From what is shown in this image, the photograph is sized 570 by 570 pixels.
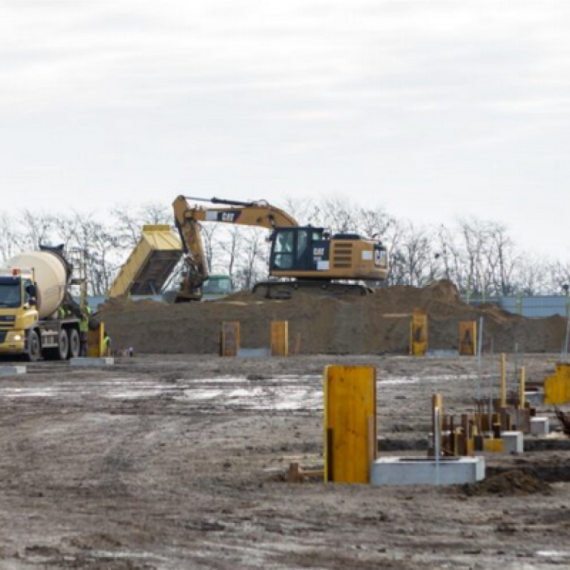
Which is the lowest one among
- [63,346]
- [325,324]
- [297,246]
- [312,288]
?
[63,346]

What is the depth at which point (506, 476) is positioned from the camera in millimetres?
13875

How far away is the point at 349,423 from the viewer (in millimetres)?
14625

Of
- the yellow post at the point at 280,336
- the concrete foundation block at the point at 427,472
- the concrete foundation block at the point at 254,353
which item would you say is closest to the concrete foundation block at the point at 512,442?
the concrete foundation block at the point at 427,472

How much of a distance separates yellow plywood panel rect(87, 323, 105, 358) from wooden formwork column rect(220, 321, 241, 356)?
4893mm

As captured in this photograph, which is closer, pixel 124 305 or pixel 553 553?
pixel 553 553

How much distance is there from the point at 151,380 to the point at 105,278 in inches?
2527

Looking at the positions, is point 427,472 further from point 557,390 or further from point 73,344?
point 73,344

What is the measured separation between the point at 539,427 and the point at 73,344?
103 ft

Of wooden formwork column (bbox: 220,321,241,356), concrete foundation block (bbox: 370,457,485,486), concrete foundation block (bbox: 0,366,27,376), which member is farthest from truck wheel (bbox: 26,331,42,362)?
concrete foundation block (bbox: 370,457,485,486)

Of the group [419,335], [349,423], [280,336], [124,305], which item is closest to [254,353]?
[280,336]

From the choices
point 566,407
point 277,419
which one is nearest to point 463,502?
point 277,419

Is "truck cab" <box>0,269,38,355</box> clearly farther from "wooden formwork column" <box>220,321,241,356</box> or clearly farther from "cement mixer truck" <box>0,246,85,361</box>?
"wooden formwork column" <box>220,321,241,356</box>

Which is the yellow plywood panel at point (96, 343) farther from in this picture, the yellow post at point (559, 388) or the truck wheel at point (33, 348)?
the yellow post at point (559, 388)

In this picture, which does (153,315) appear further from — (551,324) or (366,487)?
(366,487)
